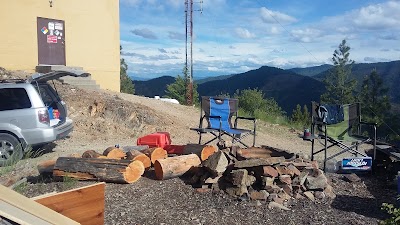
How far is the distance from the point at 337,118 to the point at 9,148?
560 cm

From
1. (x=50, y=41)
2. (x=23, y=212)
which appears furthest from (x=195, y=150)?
(x=50, y=41)

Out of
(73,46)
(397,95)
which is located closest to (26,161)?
(73,46)

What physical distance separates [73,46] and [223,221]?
43.5 ft

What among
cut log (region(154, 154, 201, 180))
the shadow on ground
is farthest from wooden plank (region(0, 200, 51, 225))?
the shadow on ground

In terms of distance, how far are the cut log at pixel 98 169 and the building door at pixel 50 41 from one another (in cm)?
1069

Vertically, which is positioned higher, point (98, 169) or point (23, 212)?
point (23, 212)

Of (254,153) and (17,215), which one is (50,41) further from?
(17,215)

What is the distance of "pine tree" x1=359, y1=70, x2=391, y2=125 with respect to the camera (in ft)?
153

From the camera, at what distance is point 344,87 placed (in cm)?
5184

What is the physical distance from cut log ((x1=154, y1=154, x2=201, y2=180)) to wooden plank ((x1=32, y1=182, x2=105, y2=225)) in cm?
289

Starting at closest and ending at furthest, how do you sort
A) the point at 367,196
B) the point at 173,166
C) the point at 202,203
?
1. the point at 202,203
2. the point at 367,196
3. the point at 173,166

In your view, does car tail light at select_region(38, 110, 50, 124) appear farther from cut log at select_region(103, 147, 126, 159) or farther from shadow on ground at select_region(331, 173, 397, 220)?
shadow on ground at select_region(331, 173, 397, 220)

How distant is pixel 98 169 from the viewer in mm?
5133

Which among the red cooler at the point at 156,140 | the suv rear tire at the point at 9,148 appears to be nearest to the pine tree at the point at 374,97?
the red cooler at the point at 156,140
